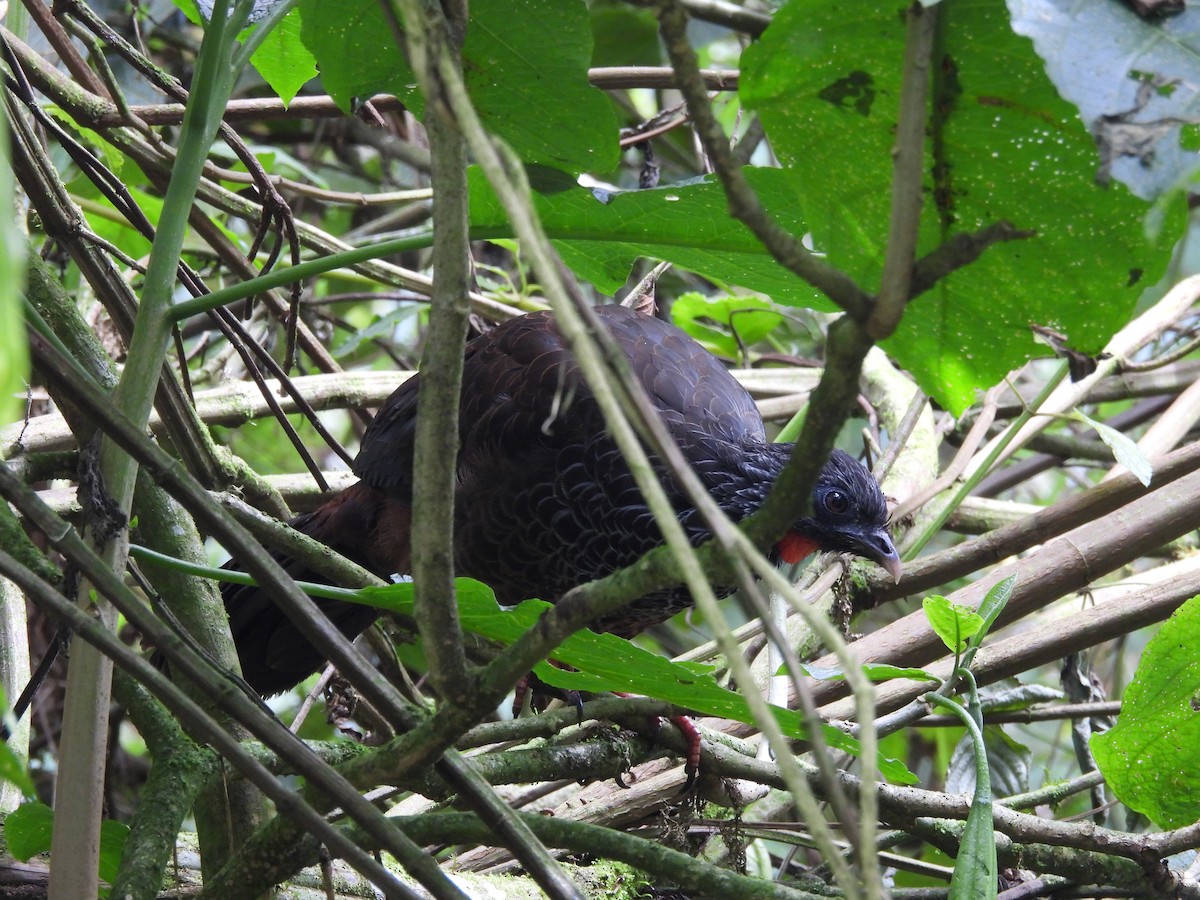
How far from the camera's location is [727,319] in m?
3.38

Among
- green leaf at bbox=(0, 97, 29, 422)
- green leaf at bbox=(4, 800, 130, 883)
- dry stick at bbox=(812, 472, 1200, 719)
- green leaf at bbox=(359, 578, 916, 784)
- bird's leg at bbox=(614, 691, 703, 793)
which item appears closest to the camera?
green leaf at bbox=(0, 97, 29, 422)

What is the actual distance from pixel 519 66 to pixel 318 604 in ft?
4.71

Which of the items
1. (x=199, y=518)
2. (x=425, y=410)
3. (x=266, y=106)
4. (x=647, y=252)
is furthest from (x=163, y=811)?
(x=266, y=106)

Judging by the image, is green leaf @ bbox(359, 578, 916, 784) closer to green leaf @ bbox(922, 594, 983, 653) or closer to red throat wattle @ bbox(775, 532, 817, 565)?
green leaf @ bbox(922, 594, 983, 653)

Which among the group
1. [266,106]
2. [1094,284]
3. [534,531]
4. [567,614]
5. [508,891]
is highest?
[266,106]

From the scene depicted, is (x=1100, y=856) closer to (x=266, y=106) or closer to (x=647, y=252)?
(x=647, y=252)

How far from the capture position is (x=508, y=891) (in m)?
1.91

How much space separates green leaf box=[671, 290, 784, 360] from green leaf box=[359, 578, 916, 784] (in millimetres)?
2003

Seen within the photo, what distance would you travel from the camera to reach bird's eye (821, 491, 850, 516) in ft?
8.46

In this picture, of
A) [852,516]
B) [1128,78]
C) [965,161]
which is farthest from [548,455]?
[1128,78]

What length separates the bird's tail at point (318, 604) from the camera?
2.57 meters

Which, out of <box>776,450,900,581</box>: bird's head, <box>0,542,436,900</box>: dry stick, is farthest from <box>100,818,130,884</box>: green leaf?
<box>776,450,900,581</box>: bird's head

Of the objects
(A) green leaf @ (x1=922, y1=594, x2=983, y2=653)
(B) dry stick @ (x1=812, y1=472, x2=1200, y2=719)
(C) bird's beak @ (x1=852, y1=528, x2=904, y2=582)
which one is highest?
(C) bird's beak @ (x1=852, y1=528, x2=904, y2=582)

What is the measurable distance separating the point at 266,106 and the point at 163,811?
1614 mm
